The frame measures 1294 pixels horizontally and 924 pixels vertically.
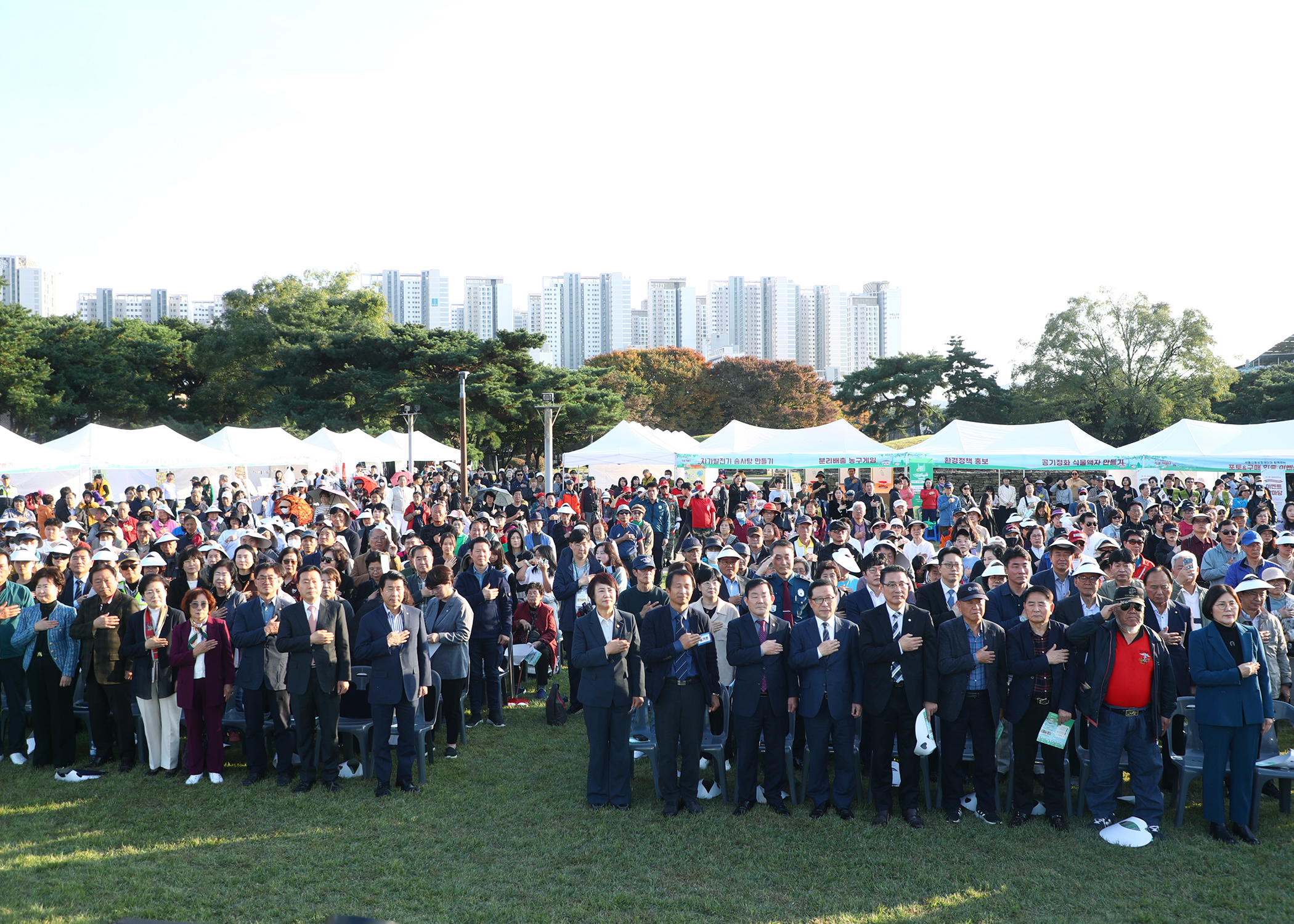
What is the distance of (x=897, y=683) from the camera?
16.6ft

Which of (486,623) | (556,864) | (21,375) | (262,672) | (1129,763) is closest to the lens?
(556,864)

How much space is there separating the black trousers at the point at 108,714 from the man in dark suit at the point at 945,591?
566 centimetres

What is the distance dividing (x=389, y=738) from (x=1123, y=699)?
4.48 metres

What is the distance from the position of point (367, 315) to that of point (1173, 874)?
47190 millimetres

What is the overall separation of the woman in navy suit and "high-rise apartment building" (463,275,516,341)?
95856mm

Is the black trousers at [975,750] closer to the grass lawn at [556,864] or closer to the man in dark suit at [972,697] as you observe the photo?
the man in dark suit at [972,697]

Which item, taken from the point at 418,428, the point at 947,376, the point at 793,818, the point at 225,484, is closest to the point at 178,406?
the point at 418,428

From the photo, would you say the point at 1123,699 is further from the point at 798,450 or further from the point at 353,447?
the point at 353,447

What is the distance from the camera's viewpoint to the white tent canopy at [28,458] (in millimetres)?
14953

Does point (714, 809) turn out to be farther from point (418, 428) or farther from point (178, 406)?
point (178, 406)

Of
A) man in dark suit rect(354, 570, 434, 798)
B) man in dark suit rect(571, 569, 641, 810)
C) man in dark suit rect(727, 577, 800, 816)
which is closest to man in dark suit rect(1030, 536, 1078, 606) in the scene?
man in dark suit rect(727, 577, 800, 816)

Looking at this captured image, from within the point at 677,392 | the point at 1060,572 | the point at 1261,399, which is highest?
the point at 677,392

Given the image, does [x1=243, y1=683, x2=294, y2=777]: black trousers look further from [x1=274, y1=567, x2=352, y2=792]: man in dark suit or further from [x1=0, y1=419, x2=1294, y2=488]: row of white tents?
[x1=0, y1=419, x2=1294, y2=488]: row of white tents

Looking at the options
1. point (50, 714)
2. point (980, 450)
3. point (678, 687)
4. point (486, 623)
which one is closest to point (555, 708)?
point (486, 623)
